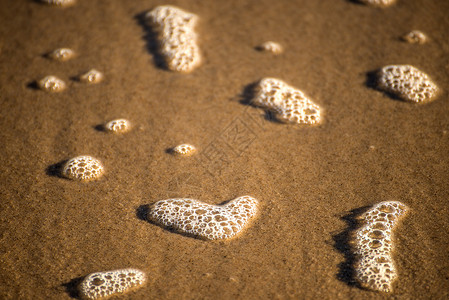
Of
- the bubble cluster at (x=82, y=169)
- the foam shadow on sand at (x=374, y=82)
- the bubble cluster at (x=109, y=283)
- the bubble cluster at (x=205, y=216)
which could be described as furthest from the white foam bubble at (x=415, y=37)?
the bubble cluster at (x=109, y=283)

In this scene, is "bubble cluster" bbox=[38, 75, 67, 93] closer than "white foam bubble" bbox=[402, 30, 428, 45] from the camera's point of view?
Yes

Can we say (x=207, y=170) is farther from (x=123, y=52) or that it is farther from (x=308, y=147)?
(x=123, y=52)

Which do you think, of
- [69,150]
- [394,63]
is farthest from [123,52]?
[394,63]

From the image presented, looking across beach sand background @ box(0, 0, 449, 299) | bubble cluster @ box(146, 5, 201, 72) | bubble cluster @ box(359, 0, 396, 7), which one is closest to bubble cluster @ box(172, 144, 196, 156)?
beach sand background @ box(0, 0, 449, 299)

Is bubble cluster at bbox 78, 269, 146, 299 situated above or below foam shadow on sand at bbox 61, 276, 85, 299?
above

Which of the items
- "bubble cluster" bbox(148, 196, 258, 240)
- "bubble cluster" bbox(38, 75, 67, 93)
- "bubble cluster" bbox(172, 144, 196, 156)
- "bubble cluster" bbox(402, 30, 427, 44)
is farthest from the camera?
"bubble cluster" bbox(402, 30, 427, 44)

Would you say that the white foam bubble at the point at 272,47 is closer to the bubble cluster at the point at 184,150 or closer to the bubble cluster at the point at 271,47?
the bubble cluster at the point at 271,47

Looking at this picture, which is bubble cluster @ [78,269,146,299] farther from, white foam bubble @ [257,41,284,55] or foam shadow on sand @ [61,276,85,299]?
white foam bubble @ [257,41,284,55]

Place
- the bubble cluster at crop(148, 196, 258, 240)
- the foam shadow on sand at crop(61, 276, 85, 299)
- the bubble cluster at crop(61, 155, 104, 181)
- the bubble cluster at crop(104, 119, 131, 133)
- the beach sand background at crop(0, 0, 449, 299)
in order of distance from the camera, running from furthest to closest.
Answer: the bubble cluster at crop(104, 119, 131, 133) → the bubble cluster at crop(61, 155, 104, 181) → the bubble cluster at crop(148, 196, 258, 240) → the beach sand background at crop(0, 0, 449, 299) → the foam shadow on sand at crop(61, 276, 85, 299)
